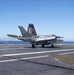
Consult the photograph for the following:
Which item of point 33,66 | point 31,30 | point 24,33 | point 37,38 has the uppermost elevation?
point 31,30

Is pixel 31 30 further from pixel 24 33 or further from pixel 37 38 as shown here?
pixel 24 33

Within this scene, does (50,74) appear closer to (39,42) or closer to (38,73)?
(38,73)

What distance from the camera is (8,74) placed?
35.4 ft

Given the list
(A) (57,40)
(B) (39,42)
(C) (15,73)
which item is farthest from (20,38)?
(C) (15,73)

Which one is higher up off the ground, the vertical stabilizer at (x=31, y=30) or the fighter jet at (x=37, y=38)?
the vertical stabilizer at (x=31, y=30)

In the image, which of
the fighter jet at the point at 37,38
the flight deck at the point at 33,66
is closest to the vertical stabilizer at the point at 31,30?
the fighter jet at the point at 37,38

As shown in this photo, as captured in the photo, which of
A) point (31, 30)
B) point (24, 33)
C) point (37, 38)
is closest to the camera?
point (24, 33)

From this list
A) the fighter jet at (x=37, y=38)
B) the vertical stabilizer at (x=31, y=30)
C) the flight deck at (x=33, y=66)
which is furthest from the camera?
the vertical stabilizer at (x=31, y=30)

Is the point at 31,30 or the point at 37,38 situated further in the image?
Answer: the point at 31,30

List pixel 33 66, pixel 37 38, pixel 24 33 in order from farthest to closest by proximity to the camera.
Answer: pixel 37 38
pixel 24 33
pixel 33 66

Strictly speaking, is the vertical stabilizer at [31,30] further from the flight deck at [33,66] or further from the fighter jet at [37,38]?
the flight deck at [33,66]

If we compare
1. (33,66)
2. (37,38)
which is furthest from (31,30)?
(33,66)

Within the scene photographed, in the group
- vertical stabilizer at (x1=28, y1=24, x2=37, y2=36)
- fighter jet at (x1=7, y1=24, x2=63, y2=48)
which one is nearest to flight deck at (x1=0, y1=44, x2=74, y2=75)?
fighter jet at (x1=7, y1=24, x2=63, y2=48)

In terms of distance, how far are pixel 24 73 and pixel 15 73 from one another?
→ 58 cm
